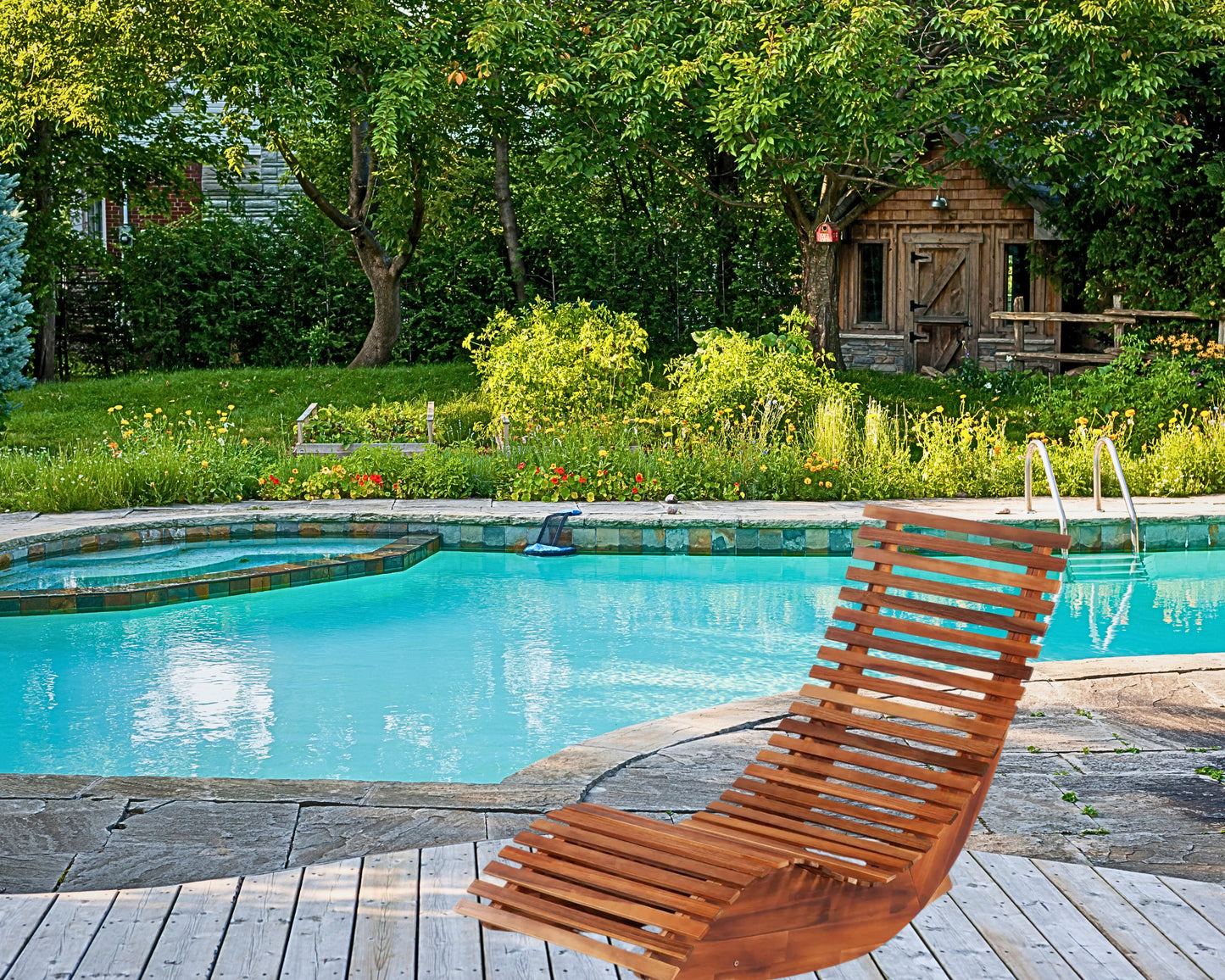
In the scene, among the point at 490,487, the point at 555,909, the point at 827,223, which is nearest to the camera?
the point at 555,909

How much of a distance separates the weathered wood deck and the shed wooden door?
16495 mm

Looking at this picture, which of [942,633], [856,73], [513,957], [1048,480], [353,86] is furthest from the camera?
[353,86]

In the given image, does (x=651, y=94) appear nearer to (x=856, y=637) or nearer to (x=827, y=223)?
(x=827, y=223)

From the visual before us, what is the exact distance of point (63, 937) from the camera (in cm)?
296

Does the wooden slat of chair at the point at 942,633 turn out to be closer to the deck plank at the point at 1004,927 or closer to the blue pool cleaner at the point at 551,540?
the deck plank at the point at 1004,927

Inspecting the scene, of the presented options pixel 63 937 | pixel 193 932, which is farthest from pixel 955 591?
pixel 63 937

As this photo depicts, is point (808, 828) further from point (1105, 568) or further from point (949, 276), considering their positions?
point (949, 276)

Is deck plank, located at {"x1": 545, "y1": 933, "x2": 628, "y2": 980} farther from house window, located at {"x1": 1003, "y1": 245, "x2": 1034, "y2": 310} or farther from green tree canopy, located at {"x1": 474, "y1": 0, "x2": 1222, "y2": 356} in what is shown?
house window, located at {"x1": 1003, "y1": 245, "x2": 1034, "y2": 310}

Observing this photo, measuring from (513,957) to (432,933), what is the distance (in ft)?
0.69

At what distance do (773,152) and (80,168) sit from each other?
9.70 m

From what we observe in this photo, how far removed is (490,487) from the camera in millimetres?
10992

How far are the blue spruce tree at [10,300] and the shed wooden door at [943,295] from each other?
1212cm

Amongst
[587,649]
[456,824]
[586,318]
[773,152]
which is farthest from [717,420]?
[456,824]

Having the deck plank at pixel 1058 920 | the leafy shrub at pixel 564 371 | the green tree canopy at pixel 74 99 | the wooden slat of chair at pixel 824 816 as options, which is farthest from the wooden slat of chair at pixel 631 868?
the green tree canopy at pixel 74 99
